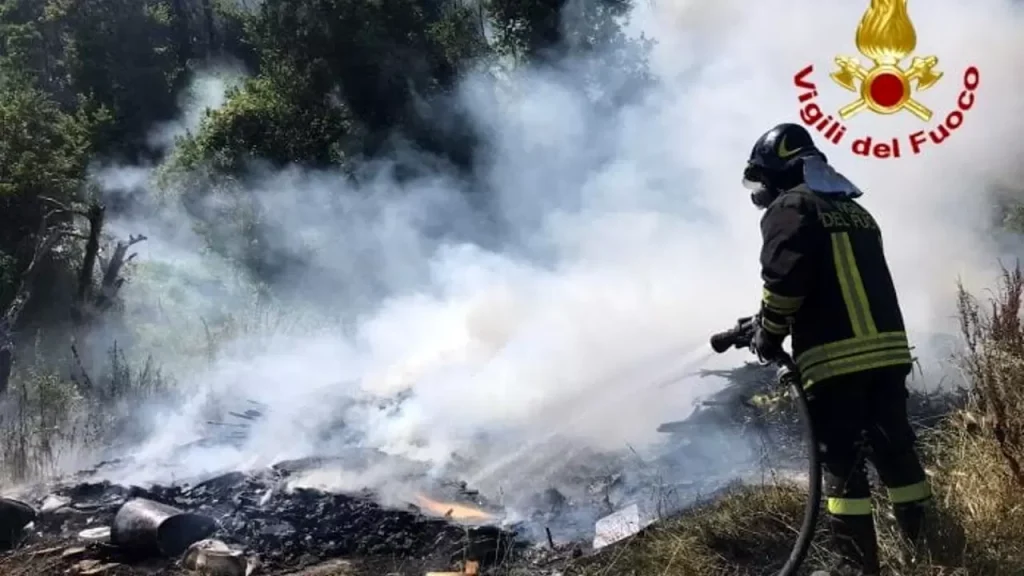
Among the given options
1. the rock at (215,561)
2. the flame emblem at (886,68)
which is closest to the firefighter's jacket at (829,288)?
the rock at (215,561)

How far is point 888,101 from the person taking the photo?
371 inches

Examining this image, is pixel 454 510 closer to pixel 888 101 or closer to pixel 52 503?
pixel 52 503

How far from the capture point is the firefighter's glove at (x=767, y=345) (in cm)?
358

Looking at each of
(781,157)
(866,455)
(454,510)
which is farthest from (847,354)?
(454,510)

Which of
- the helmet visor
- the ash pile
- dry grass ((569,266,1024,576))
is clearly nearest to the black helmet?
the helmet visor

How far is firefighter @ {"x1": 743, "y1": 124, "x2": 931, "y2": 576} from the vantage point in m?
3.38

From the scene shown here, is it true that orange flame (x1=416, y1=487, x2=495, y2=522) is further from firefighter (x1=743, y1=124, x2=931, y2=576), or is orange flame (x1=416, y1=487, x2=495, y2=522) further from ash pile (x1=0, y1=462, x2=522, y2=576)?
firefighter (x1=743, y1=124, x2=931, y2=576)

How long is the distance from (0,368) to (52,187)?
6403 mm

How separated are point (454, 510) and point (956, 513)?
3.12 meters

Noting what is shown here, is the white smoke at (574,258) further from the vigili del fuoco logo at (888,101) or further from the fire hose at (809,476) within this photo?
the fire hose at (809,476)

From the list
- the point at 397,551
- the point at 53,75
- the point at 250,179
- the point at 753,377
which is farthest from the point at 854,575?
the point at 53,75

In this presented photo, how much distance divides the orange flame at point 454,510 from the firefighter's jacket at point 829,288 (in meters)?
2.79

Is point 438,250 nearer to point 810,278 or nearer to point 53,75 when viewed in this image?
point 810,278

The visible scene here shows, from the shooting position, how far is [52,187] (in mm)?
14914
